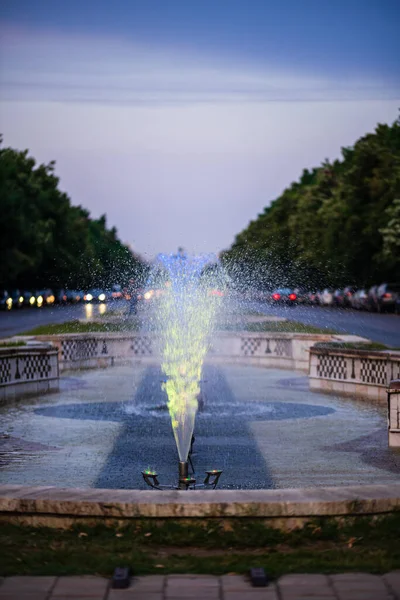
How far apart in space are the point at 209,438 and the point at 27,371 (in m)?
7.22

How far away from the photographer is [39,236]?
320 ft

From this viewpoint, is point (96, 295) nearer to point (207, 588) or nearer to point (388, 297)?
point (388, 297)

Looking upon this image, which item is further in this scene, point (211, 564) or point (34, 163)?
point (34, 163)

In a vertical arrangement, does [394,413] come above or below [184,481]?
above

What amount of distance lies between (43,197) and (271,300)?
32312 millimetres

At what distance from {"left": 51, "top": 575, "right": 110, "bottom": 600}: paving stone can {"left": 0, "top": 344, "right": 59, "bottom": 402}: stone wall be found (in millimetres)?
14342

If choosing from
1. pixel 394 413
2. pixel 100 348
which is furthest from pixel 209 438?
pixel 100 348

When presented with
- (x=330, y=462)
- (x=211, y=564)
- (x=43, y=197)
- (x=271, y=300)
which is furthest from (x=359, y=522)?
(x=43, y=197)

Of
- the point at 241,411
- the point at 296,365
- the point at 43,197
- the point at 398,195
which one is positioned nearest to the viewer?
the point at 241,411

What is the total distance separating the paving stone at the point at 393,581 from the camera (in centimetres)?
642

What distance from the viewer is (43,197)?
109625 mm

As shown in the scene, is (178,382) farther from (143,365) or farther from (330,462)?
(143,365)

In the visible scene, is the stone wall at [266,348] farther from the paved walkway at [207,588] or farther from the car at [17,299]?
the car at [17,299]

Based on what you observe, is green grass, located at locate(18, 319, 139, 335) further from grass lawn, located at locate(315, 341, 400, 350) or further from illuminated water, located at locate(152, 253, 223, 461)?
grass lawn, located at locate(315, 341, 400, 350)
